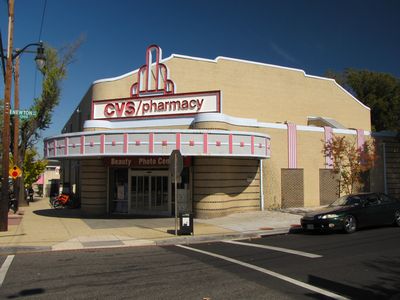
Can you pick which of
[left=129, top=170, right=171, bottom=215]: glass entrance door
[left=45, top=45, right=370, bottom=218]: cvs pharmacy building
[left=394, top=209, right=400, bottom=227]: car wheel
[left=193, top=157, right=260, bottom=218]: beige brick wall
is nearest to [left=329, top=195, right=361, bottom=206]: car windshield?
[left=394, top=209, right=400, bottom=227]: car wheel

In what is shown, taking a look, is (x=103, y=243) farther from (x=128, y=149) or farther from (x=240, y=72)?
(x=240, y=72)

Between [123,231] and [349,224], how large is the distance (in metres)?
7.91

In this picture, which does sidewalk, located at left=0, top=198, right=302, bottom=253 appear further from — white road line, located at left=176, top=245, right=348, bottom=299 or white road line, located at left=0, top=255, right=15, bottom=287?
white road line, located at left=176, top=245, right=348, bottom=299

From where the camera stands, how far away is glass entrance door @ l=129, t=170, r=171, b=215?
2230cm

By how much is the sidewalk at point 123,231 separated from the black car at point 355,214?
1655 mm

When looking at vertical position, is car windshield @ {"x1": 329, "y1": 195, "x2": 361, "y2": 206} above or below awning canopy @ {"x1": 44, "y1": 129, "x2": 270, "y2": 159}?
below

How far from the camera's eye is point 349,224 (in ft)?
50.0

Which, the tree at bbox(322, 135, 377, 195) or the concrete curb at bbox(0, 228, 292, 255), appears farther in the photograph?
the tree at bbox(322, 135, 377, 195)

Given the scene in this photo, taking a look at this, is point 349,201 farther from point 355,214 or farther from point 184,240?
point 184,240

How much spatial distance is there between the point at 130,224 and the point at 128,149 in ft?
10.4

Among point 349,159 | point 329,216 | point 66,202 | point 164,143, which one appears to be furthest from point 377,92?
point 329,216

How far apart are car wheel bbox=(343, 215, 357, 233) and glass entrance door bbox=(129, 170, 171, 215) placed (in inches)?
373

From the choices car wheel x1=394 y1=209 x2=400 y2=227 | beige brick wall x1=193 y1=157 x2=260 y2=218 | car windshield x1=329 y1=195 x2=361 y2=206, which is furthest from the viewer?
beige brick wall x1=193 y1=157 x2=260 y2=218

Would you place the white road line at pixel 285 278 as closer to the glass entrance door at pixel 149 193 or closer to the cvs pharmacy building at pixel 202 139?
the cvs pharmacy building at pixel 202 139
